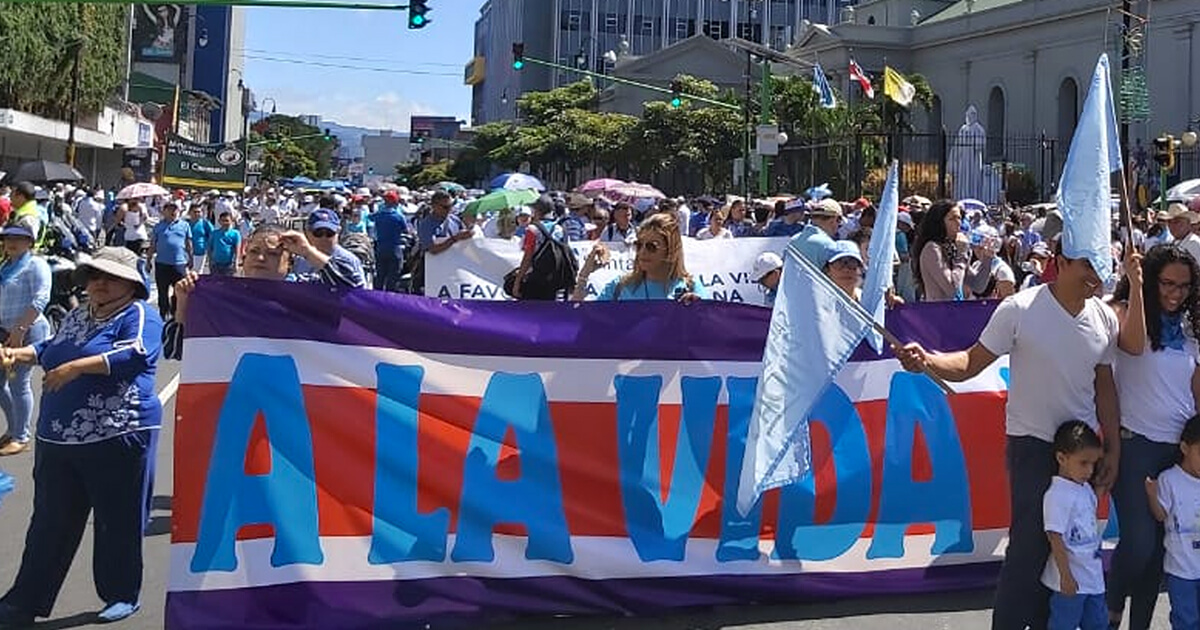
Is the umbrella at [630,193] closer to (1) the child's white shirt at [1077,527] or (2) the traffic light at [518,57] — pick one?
(2) the traffic light at [518,57]

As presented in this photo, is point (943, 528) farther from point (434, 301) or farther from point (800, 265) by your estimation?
point (434, 301)

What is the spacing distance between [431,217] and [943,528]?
11.4 m

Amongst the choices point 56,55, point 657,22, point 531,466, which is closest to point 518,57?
point 56,55

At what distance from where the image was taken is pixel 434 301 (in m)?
5.34

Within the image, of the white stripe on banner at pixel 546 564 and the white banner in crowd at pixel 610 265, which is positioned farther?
the white banner in crowd at pixel 610 265

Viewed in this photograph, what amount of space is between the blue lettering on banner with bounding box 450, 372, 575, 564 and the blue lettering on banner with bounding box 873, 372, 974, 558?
4.96ft

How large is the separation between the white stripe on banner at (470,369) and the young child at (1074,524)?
1.29 metres

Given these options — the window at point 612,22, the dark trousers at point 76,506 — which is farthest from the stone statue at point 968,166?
the window at point 612,22

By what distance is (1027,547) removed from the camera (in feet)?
15.1

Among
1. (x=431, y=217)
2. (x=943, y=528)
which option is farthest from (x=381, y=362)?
(x=431, y=217)

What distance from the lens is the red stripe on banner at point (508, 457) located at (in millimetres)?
4973

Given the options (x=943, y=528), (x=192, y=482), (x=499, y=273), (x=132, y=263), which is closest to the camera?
(x=192, y=482)

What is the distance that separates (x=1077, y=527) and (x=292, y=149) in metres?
141

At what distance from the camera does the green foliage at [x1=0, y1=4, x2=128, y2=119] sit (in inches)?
1773
